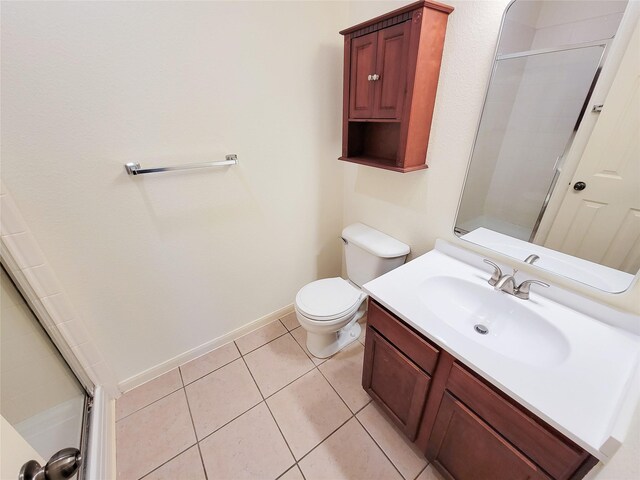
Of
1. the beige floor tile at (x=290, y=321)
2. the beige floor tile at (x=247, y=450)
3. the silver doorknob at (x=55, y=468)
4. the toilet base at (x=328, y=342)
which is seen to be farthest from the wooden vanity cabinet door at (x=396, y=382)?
the silver doorknob at (x=55, y=468)

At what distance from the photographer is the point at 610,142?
0.80m

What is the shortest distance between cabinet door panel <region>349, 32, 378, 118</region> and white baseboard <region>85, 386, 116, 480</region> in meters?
1.86

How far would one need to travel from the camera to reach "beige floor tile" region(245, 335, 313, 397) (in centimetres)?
154

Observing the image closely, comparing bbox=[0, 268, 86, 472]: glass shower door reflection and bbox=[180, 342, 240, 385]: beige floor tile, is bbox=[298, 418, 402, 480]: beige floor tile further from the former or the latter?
bbox=[0, 268, 86, 472]: glass shower door reflection

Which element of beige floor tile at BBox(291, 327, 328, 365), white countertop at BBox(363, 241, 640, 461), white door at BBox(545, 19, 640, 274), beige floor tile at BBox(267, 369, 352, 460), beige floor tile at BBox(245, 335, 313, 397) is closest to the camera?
white countertop at BBox(363, 241, 640, 461)

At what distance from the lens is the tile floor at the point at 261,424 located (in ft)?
3.85

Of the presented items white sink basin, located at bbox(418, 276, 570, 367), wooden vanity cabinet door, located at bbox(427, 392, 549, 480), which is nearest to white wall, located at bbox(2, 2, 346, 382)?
white sink basin, located at bbox(418, 276, 570, 367)

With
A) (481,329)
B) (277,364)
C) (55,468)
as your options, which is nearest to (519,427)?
(481,329)

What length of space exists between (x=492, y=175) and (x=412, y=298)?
0.60 m

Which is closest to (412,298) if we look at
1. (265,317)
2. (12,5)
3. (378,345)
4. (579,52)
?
(378,345)

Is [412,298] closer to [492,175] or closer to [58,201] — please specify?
[492,175]

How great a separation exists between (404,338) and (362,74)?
1170 millimetres

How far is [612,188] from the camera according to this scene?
0.82 meters

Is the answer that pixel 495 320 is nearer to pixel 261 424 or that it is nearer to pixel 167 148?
pixel 261 424
